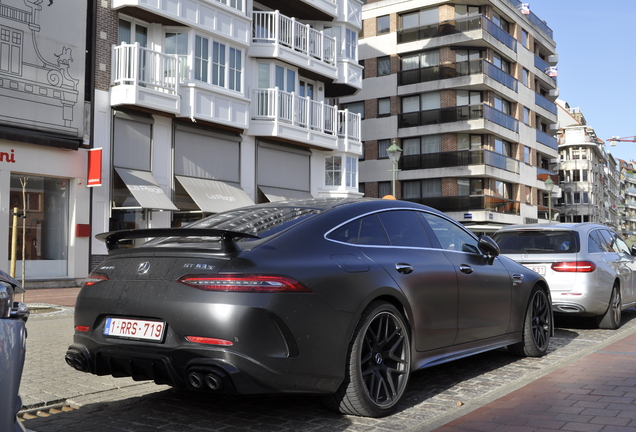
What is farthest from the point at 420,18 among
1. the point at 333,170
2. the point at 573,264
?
the point at 573,264

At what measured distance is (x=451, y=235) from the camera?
583cm

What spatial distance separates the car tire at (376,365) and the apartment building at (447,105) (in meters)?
37.2

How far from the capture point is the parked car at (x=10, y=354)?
2.30 meters

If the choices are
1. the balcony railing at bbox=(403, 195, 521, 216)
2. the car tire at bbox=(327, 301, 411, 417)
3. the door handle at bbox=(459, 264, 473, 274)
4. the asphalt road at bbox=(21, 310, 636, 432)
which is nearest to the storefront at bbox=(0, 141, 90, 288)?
the asphalt road at bbox=(21, 310, 636, 432)

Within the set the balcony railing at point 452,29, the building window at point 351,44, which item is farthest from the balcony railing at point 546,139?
the building window at point 351,44

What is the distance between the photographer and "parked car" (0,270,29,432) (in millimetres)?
2301

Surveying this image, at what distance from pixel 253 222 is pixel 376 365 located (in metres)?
1.30

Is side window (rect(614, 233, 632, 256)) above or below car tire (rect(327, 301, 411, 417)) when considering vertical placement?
above

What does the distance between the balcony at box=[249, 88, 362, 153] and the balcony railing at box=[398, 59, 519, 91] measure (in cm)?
1582

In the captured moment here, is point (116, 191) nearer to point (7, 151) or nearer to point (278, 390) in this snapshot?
point (7, 151)

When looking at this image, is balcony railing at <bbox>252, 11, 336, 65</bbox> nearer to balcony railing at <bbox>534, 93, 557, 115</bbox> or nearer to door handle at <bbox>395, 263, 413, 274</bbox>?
door handle at <bbox>395, 263, 413, 274</bbox>

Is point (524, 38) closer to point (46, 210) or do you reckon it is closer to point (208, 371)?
point (46, 210)

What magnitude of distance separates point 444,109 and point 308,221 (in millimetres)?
39938

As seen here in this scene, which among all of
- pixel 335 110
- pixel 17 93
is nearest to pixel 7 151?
pixel 17 93
